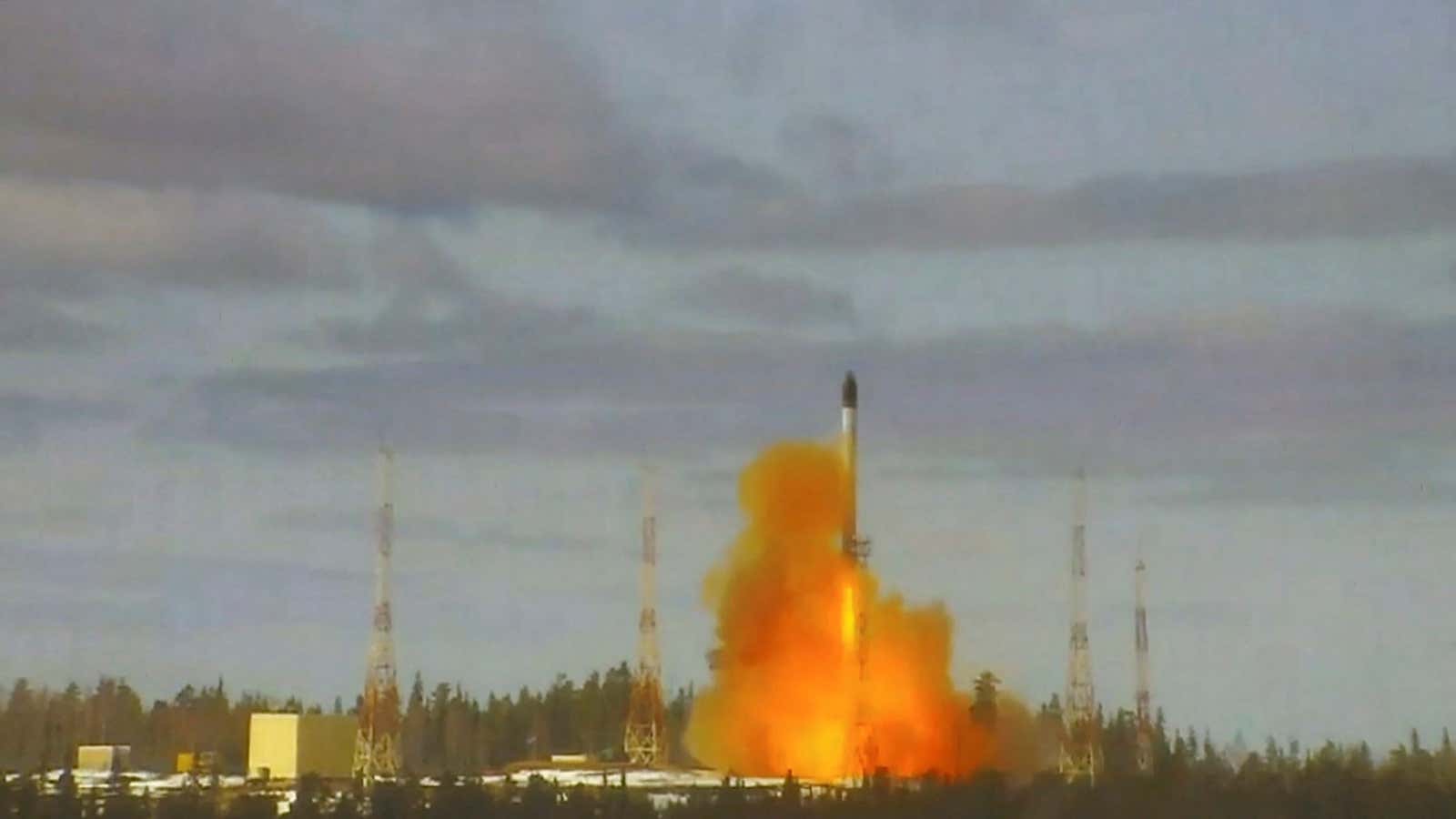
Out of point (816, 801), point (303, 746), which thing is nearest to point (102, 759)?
point (303, 746)

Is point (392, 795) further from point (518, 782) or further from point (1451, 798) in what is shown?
point (1451, 798)

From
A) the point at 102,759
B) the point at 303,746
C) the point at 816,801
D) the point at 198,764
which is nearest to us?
the point at 816,801

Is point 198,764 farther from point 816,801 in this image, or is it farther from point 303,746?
point 816,801

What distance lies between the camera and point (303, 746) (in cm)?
17762

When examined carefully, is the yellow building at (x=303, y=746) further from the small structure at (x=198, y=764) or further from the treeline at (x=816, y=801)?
the treeline at (x=816, y=801)


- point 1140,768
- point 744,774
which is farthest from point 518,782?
point 1140,768

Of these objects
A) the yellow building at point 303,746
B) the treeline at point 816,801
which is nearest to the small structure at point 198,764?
the yellow building at point 303,746

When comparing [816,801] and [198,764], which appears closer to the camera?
[816,801]

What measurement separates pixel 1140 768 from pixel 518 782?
149ft

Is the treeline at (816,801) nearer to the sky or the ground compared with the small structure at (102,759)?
nearer to the ground

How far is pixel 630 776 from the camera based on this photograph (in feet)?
576

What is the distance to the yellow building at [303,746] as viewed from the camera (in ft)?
582

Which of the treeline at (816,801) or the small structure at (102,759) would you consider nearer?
the treeline at (816,801)

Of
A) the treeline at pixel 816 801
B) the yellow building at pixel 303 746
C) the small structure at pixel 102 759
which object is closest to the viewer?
the treeline at pixel 816 801
